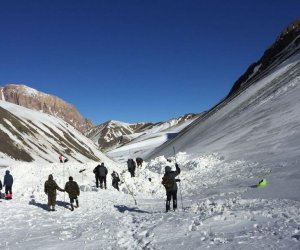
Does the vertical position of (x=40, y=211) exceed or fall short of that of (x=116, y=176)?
it falls short

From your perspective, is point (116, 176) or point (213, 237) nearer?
point (213, 237)

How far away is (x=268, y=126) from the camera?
120 feet

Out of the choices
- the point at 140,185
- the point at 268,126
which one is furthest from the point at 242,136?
the point at 140,185

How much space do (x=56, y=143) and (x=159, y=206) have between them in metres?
84.0

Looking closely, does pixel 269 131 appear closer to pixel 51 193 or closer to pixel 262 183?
pixel 262 183

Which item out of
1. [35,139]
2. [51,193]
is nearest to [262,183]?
[51,193]

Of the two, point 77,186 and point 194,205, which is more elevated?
point 77,186

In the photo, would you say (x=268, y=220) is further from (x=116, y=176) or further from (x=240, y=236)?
(x=116, y=176)

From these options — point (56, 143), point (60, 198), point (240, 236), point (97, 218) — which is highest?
point (56, 143)

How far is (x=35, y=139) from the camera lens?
9306 centimetres

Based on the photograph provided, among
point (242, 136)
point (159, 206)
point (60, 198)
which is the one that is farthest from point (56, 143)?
point (159, 206)

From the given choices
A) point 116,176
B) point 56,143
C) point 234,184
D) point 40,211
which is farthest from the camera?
point 56,143

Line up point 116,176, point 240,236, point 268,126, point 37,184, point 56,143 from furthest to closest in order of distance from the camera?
1. point 56,143
2. point 268,126
3. point 116,176
4. point 37,184
5. point 240,236

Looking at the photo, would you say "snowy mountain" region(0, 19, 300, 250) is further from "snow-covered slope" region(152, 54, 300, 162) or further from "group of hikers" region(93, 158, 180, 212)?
"group of hikers" region(93, 158, 180, 212)
